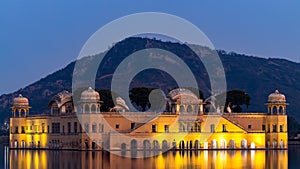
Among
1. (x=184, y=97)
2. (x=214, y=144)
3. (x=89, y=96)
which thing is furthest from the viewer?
(x=184, y=97)

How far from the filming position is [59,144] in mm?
79375

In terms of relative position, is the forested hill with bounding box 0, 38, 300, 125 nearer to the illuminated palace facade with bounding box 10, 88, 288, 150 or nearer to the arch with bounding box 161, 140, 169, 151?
the illuminated palace facade with bounding box 10, 88, 288, 150

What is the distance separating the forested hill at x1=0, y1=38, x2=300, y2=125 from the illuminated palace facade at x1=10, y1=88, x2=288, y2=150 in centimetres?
6050

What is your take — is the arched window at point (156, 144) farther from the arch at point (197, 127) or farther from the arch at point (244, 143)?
the arch at point (244, 143)

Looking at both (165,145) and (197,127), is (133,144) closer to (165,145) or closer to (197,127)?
(165,145)

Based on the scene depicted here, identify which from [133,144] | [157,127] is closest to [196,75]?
[157,127]

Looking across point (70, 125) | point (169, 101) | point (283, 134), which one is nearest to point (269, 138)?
point (283, 134)

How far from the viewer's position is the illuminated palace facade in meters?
73.5

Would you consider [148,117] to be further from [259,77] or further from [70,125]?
[259,77]

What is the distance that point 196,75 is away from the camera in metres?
A: 163

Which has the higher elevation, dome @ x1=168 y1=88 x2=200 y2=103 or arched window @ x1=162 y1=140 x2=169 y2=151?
dome @ x1=168 y1=88 x2=200 y2=103

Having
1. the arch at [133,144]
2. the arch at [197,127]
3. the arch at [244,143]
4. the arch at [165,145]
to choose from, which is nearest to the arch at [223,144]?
the arch at [244,143]

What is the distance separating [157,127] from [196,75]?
3478 inches

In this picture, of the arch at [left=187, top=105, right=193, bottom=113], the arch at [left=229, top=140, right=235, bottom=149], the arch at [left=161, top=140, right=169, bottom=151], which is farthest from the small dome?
the arch at [left=229, top=140, right=235, bottom=149]
